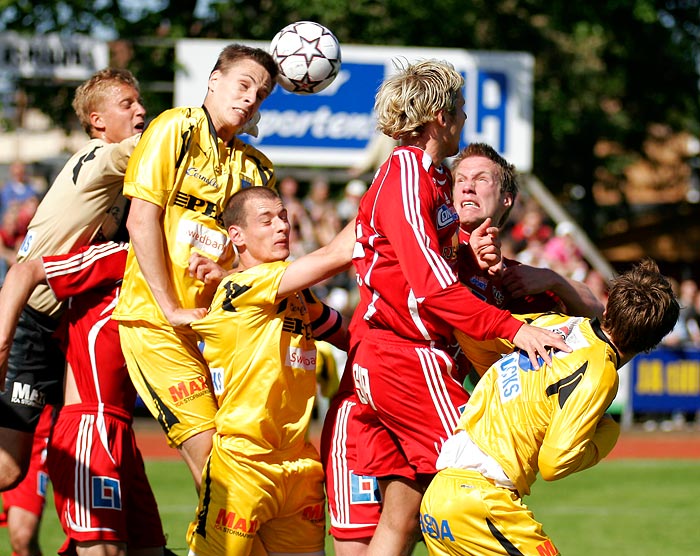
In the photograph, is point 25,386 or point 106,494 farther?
point 25,386

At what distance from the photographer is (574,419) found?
3961 mm

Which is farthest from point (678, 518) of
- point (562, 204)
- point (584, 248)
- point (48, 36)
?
point (562, 204)

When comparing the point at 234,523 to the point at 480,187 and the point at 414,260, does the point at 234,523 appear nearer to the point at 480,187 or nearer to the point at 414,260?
the point at 414,260

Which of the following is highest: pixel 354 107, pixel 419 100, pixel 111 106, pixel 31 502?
pixel 354 107

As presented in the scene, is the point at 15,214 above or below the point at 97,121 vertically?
below

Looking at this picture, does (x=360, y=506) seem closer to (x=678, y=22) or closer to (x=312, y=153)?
(x=312, y=153)

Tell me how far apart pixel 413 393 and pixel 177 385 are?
3.82 ft

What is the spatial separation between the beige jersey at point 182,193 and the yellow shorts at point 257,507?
Answer: 0.72m

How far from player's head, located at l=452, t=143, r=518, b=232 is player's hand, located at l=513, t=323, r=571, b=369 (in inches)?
34.7

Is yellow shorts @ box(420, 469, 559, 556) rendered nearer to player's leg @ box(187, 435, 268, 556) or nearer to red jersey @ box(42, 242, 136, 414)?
player's leg @ box(187, 435, 268, 556)

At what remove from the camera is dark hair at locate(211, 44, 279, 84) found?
201 inches

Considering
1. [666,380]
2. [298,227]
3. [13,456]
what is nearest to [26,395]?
[13,456]

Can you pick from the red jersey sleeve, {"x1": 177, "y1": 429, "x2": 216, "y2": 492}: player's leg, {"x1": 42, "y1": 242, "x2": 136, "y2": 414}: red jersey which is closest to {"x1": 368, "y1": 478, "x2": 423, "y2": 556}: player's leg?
{"x1": 177, "y1": 429, "x2": 216, "y2": 492}: player's leg

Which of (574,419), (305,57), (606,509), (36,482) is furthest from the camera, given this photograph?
(606,509)
